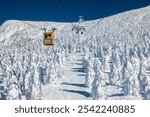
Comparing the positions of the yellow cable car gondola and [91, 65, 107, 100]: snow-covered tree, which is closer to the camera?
the yellow cable car gondola

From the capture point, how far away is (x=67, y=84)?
459 ft

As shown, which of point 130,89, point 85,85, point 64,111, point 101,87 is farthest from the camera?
point 85,85

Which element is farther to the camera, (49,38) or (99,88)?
(99,88)

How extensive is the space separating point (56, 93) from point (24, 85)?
10.9m

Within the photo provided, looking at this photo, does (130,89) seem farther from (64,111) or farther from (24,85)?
(64,111)

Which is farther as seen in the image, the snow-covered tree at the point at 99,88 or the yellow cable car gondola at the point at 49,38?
the snow-covered tree at the point at 99,88

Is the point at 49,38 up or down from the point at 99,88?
up

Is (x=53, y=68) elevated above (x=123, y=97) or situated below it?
above

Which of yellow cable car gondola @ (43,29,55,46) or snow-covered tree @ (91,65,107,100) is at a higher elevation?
yellow cable car gondola @ (43,29,55,46)

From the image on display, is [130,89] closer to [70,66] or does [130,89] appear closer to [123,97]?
[123,97]

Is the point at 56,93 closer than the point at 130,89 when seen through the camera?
No

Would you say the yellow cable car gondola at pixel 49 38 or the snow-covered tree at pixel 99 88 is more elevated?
the yellow cable car gondola at pixel 49 38

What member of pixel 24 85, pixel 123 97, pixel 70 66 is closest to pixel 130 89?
pixel 123 97

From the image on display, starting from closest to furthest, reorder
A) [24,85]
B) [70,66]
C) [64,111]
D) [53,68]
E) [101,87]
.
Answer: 1. [64,111]
2. [101,87]
3. [24,85]
4. [53,68]
5. [70,66]
